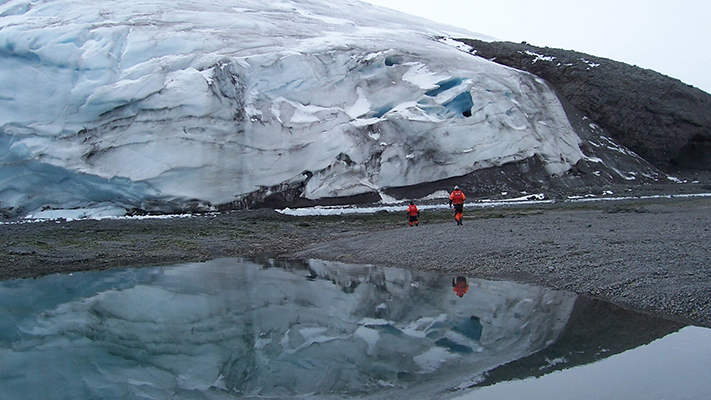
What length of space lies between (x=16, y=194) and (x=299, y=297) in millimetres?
12268

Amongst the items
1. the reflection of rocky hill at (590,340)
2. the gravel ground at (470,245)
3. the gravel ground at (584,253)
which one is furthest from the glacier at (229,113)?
the reflection of rocky hill at (590,340)

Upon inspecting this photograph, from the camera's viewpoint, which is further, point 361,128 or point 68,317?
point 361,128

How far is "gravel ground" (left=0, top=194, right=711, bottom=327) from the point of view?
5.79m

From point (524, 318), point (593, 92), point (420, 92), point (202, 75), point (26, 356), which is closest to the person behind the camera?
point (26, 356)

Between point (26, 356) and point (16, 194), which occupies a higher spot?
point (26, 356)

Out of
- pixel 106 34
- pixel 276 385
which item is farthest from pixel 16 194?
pixel 276 385

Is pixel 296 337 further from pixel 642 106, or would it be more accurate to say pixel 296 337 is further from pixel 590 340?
pixel 642 106

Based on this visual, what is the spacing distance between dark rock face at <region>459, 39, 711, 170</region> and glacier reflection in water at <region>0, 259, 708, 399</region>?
17.8 m

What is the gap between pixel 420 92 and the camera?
61.7 feet

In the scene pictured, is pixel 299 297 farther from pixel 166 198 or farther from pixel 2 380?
pixel 166 198

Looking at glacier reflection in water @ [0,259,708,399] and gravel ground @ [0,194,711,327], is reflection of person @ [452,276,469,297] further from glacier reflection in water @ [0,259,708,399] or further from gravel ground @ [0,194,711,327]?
gravel ground @ [0,194,711,327]

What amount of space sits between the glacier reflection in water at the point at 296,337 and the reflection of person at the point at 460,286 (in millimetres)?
60

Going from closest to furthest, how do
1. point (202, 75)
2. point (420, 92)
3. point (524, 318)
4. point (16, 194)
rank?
point (524, 318) < point (16, 194) < point (202, 75) < point (420, 92)

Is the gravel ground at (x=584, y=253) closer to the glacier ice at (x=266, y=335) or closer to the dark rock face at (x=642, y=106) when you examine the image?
the glacier ice at (x=266, y=335)
